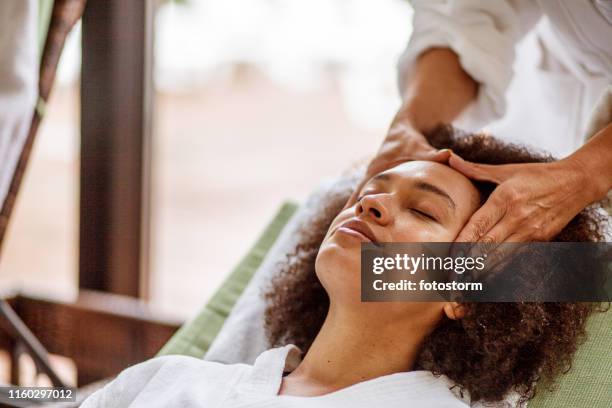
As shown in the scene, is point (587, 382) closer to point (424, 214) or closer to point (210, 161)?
point (424, 214)

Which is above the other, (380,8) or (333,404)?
(380,8)

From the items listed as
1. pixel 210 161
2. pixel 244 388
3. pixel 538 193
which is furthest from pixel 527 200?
pixel 210 161

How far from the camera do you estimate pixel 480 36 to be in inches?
55.1

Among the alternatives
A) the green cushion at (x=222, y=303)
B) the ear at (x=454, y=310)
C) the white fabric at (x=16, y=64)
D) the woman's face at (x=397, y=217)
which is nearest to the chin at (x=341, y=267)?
the woman's face at (x=397, y=217)

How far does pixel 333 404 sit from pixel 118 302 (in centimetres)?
96

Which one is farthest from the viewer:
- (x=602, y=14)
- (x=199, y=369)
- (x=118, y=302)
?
(x=118, y=302)

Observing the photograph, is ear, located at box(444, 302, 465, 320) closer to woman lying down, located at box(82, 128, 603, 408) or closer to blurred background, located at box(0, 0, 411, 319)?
woman lying down, located at box(82, 128, 603, 408)

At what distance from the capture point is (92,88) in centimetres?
215

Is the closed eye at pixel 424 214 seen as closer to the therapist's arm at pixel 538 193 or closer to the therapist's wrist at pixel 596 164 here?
the therapist's arm at pixel 538 193

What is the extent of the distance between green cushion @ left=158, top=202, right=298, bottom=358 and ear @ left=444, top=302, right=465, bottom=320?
532 mm

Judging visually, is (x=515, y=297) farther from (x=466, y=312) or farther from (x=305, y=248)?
(x=305, y=248)

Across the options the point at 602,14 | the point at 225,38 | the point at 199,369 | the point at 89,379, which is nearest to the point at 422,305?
the point at 199,369

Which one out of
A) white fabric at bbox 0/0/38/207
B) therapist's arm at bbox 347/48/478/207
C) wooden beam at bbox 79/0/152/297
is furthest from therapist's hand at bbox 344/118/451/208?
wooden beam at bbox 79/0/152/297

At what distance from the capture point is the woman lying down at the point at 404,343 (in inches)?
40.3
